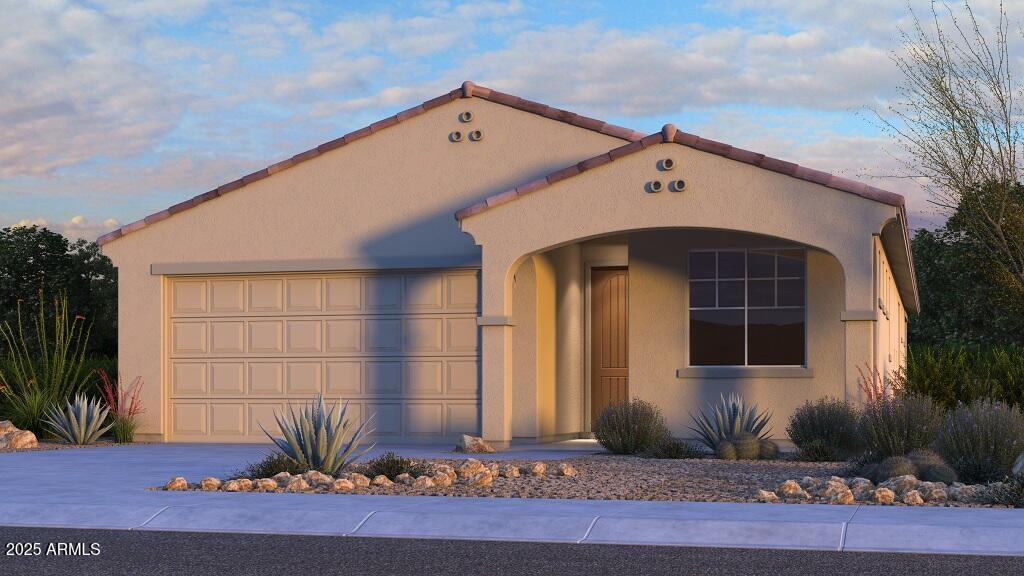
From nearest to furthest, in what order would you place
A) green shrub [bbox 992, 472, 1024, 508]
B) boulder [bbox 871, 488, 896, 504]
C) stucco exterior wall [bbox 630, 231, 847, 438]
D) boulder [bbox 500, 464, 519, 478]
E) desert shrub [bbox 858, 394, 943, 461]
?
green shrub [bbox 992, 472, 1024, 508] → boulder [bbox 871, 488, 896, 504] → boulder [bbox 500, 464, 519, 478] → desert shrub [bbox 858, 394, 943, 461] → stucco exterior wall [bbox 630, 231, 847, 438]

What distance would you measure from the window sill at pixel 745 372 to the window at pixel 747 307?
0.09m

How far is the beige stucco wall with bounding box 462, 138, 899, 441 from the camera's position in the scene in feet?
52.0

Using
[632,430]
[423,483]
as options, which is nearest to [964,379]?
[632,430]

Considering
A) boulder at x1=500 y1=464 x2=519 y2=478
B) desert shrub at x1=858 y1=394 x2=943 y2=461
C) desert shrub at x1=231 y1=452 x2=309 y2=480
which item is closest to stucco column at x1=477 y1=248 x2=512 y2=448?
boulder at x1=500 y1=464 x2=519 y2=478

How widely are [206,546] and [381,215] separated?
10516 mm

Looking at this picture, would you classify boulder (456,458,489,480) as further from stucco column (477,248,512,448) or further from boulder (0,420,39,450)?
boulder (0,420,39,450)

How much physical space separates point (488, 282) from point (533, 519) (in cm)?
791

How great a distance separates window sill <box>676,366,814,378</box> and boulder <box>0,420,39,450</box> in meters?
8.97

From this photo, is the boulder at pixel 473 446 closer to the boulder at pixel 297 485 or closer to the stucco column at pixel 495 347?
the stucco column at pixel 495 347

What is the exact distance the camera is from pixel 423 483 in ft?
39.9

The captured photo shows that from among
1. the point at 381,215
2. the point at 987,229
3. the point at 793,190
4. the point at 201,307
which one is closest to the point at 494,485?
the point at 793,190

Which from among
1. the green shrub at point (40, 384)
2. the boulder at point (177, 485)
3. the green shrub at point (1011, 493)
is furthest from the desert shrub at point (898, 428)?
the green shrub at point (40, 384)

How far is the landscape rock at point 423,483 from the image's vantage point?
39.6 feet

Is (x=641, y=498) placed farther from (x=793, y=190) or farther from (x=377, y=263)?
(x=377, y=263)
